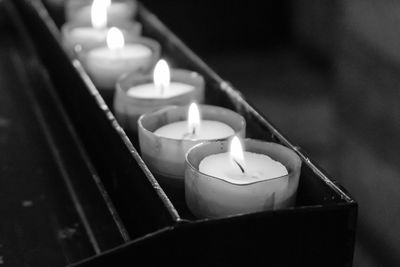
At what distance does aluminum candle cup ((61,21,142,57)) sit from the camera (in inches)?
43.5

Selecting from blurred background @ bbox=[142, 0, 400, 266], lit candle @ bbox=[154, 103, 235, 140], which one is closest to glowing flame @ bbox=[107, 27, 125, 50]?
lit candle @ bbox=[154, 103, 235, 140]

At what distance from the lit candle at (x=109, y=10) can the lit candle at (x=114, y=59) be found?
171 mm

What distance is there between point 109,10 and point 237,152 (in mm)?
643

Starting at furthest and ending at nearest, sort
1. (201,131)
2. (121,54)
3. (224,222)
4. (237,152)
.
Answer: (121,54)
(201,131)
(237,152)
(224,222)

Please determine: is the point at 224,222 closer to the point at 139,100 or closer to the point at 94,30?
the point at 139,100

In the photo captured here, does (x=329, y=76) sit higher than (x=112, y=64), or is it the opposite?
(x=112, y=64)

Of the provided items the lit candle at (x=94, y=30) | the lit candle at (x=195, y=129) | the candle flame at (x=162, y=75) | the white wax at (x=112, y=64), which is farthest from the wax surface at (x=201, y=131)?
the lit candle at (x=94, y=30)

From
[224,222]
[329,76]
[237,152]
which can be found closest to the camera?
[224,222]

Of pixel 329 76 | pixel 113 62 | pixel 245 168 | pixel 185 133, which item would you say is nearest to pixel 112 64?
pixel 113 62

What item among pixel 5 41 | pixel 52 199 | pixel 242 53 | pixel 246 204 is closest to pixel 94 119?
pixel 52 199

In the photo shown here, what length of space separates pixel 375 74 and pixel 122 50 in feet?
1.90

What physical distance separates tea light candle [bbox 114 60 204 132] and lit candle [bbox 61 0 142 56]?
18 cm

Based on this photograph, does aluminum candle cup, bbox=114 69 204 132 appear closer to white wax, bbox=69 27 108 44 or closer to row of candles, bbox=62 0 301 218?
row of candles, bbox=62 0 301 218

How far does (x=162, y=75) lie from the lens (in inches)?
36.3
